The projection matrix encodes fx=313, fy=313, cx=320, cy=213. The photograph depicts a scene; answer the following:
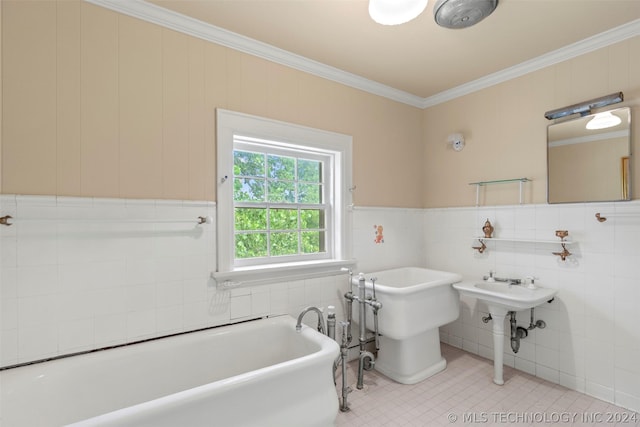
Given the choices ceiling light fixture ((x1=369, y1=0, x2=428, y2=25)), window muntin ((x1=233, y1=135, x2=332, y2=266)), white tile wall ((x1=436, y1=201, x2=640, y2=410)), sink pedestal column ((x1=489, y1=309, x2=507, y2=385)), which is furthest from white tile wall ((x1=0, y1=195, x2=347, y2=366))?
white tile wall ((x1=436, y1=201, x2=640, y2=410))

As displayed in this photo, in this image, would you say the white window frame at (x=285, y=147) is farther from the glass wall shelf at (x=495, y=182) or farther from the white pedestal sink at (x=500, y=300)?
the glass wall shelf at (x=495, y=182)

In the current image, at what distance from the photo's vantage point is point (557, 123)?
2.44 m

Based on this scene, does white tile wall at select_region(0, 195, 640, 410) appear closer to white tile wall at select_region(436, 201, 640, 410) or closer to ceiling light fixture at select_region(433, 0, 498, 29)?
white tile wall at select_region(436, 201, 640, 410)

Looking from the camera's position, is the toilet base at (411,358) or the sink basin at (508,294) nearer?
the sink basin at (508,294)

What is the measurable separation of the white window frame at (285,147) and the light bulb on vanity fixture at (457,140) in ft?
3.41

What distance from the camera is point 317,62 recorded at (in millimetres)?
2582

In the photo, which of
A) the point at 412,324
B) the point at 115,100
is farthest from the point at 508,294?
the point at 115,100

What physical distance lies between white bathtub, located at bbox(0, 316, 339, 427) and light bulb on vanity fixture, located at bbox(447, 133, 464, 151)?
2.25 metres

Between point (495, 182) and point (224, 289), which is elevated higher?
point (495, 182)

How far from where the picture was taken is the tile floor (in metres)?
1.98

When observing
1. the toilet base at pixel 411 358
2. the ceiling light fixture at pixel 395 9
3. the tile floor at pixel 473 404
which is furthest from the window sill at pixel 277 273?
the ceiling light fixture at pixel 395 9

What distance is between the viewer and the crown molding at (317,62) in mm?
1896

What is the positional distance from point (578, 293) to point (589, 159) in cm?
99

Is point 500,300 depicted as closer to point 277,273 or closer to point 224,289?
point 277,273
